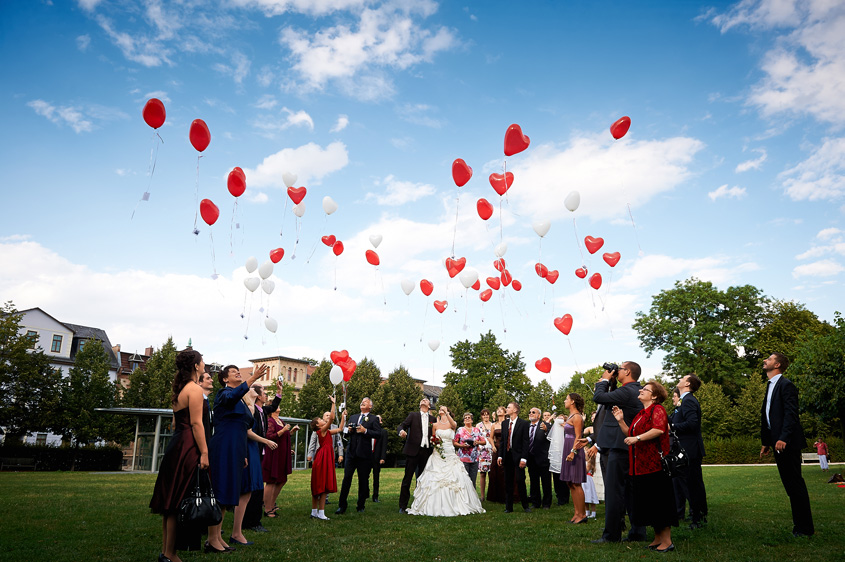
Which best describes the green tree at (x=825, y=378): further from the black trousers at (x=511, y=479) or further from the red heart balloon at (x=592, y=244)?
the black trousers at (x=511, y=479)

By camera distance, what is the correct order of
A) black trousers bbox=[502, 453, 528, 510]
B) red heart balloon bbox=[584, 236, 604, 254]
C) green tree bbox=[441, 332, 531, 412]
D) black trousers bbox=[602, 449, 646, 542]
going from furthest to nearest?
1. green tree bbox=[441, 332, 531, 412]
2. red heart balloon bbox=[584, 236, 604, 254]
3. black trousers bbox=[502, 453, 528, 510]
4. black trousers bbox=[602, 449, 646, 542]

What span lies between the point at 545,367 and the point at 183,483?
50.3ft

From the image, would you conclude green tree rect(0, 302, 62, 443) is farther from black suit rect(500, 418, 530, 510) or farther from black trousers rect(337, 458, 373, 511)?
black suit rect(500, 418, 530, 510)

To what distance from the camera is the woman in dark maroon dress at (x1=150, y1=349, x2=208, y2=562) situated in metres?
5.34

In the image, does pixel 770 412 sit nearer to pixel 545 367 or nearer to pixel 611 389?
pixel 611 389

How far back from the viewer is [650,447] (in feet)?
21.1

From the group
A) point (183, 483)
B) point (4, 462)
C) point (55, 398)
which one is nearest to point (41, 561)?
point (183, 483)

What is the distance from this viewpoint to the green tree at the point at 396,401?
Answer: 43031 mm

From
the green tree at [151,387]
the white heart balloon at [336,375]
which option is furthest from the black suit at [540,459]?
the green tree at [151,387]

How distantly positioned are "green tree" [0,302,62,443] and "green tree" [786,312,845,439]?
39.2 metres

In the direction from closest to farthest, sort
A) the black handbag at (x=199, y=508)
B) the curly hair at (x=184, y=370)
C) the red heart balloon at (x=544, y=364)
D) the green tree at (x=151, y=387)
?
the black handbag at (x=199, y=508)
the curly hair at (x=184, y=370)
the red heart balloon at (x=544, y=364)
the green tree at (x=151, y=387)

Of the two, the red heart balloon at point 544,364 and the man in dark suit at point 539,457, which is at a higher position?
the red heart balloon at point 544,364

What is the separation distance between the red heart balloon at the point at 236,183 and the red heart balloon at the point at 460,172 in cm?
474

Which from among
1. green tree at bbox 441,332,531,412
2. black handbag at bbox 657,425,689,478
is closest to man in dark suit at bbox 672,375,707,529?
black handbag at bbox 657,425,689,478
